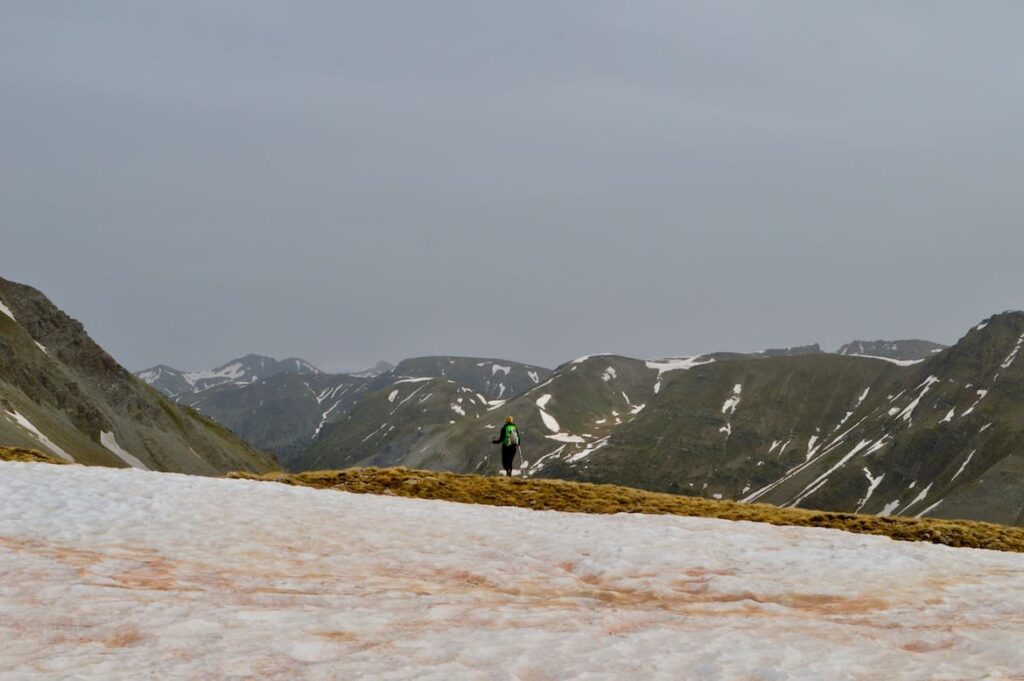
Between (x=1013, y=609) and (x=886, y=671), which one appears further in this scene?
(x=1013, y=609)

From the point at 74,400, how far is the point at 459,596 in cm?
16982

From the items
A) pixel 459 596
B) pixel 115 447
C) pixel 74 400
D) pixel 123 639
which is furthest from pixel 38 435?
pixel 123 639

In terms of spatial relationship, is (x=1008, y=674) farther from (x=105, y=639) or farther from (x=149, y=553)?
(x=149, y=553)

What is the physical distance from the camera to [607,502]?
32.2 meters

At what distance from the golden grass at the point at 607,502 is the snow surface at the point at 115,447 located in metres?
144

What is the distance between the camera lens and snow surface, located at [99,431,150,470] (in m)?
160

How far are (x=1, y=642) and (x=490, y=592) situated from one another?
768cm

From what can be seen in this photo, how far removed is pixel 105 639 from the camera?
10.6m

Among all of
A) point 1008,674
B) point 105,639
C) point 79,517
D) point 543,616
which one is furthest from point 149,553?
point 1008,674

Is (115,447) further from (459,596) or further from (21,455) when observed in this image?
(459,596)

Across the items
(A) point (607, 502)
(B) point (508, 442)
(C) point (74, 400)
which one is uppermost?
(C) point (74, 400)

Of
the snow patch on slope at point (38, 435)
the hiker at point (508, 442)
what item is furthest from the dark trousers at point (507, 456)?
the snow patch on slope at point (38, 435)

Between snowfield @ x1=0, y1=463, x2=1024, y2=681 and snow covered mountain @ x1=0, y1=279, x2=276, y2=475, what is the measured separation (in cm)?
11182

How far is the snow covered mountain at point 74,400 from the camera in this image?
131750 mm
